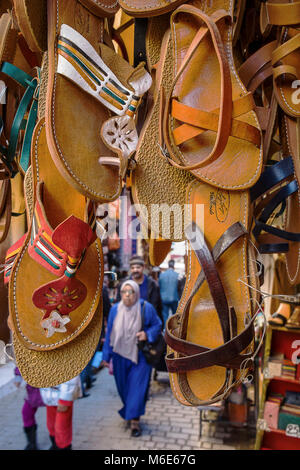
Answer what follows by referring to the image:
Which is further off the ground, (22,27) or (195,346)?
(22,27)

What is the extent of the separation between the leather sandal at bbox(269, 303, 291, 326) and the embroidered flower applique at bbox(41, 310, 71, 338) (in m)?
1.75

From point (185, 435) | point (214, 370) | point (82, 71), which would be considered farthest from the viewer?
point (185, 435)

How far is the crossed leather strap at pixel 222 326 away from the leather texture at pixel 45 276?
15 centimetres

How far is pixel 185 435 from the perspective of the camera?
9.50 ft

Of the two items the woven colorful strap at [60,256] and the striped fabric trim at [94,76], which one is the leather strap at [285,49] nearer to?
the striped fabric trim at [94,76]

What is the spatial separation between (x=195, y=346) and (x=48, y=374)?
240 millimetres

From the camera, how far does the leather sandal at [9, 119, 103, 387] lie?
0.55 metres

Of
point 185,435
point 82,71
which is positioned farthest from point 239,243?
point 185,435

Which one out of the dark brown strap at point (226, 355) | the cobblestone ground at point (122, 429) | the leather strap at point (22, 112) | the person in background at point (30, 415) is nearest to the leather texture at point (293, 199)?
the dark brown strap at point (226, 355)

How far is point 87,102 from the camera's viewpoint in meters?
0.56

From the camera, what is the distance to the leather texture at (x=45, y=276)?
0.59 metres

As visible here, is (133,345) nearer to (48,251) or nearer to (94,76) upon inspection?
(48,251)

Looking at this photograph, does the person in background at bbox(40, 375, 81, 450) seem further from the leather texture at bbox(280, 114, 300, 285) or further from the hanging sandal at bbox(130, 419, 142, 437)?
the leather texture at bbox(280, 114, 300, 285)

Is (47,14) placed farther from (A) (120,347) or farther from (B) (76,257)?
(A) (120,347)
